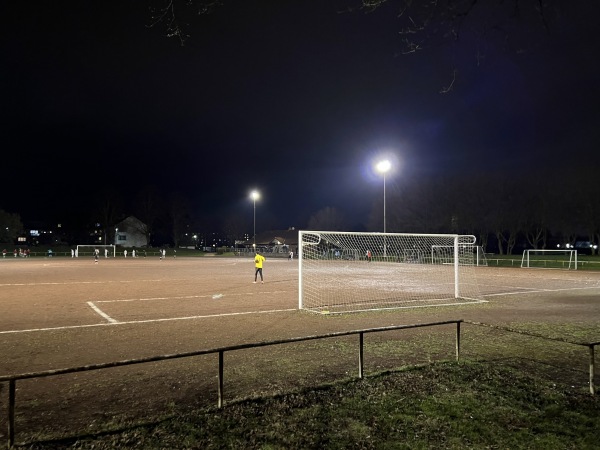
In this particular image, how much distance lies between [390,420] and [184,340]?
607cm

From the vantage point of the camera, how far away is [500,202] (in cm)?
6184

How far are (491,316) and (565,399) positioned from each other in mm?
7812

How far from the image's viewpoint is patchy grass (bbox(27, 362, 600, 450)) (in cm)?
458

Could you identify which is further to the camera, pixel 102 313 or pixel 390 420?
pixel 102 313

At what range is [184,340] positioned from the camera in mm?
9984

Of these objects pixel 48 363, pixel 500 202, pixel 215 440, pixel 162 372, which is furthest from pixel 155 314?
pixel 500 202

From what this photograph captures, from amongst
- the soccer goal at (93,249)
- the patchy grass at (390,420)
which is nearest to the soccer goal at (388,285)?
the patchy grass at (390,420)

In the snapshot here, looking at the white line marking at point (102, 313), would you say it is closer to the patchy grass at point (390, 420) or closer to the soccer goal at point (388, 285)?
the soccer goal at point (388, 285)

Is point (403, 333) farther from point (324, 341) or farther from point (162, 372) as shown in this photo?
point (162, 372)

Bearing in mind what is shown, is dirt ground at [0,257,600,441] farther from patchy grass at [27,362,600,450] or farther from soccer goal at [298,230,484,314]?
soccer goal at [298,230,484,314]

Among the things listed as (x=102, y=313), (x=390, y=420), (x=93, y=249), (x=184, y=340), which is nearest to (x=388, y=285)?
(x=102, y=313)

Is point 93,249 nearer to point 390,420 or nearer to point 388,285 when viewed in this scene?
point 388,285

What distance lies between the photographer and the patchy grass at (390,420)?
4.58 metres

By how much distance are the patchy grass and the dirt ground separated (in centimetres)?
60
